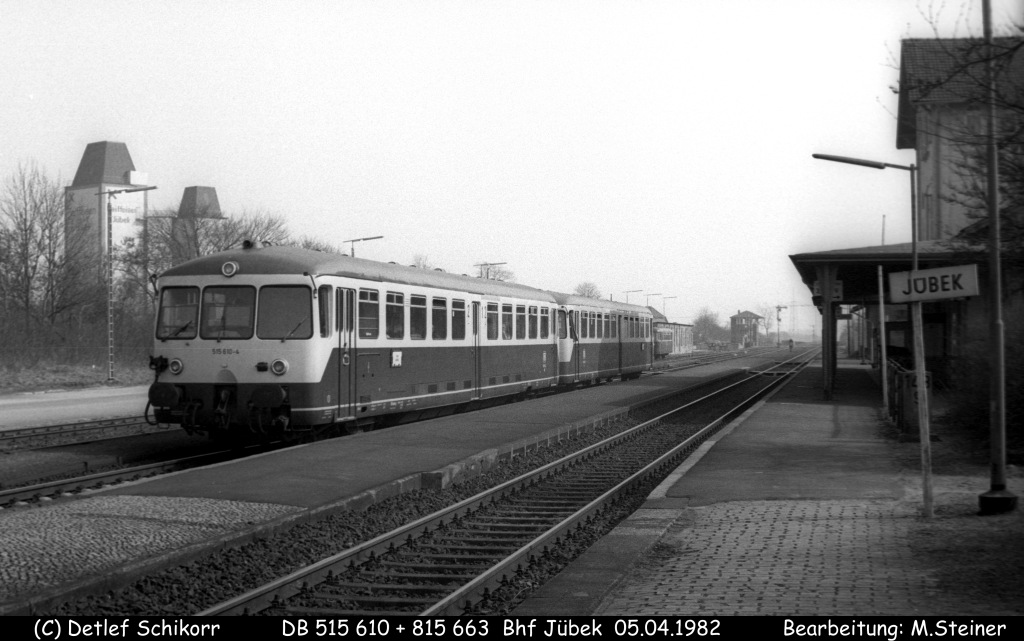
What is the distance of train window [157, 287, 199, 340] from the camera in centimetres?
1484

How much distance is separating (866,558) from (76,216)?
4481 centimetres

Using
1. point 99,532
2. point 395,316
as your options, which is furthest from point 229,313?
point 99,532

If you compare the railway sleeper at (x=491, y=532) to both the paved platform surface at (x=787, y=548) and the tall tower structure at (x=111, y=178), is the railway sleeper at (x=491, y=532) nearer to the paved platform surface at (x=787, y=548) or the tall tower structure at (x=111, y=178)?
the paved platform surface at (x=787, y=548)

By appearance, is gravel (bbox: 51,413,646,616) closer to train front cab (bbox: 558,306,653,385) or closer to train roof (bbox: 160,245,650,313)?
train roof (bbox: 160,245,650,313)

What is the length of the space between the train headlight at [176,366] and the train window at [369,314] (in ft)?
9.00

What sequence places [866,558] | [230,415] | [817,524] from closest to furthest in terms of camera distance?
1. [866,558]
2. [817,524]
3. [230,415]

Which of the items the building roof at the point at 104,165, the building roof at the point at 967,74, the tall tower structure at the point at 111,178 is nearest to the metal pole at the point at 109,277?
the building roof at the point at 967,74

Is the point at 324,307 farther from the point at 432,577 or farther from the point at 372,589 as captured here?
the point at 372,589

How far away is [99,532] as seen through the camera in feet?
27.3

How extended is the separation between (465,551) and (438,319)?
1027 cm

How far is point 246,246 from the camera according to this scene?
15.5 meters

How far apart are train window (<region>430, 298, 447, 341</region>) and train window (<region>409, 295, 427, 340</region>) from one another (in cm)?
33
